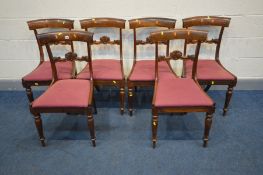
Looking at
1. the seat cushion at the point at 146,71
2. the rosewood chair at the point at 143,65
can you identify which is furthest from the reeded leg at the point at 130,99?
the seat cushion at the point at 146,71

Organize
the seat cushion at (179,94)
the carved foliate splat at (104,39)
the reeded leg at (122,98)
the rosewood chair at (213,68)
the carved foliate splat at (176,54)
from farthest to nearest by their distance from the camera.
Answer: the carved foliate splat at (104,39), the reeded leg at (122,98), the rosewood chair at (213,68), the carved foliate splat at (176,54), the seat cushion at (179,94)

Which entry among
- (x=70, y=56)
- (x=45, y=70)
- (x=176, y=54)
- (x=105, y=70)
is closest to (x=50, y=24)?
(x=45, y=70)

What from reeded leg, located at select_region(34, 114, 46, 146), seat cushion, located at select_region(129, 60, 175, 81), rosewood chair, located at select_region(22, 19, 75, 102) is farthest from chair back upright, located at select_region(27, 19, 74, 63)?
reeded leg, located at select_region(34, 114, 46, 146)

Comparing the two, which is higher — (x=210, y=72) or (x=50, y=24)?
(x=50, y=24)

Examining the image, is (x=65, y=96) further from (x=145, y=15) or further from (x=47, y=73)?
(x=145, y=15)

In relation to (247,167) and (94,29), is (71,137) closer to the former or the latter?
(94,29)

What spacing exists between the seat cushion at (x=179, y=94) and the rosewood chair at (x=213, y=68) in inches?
8.8

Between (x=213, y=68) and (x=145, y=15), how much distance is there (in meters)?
0.84

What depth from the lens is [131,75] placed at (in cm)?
228

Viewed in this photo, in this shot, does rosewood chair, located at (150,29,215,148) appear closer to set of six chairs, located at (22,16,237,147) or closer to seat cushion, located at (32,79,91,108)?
set of six chairs, located at (22,16,237,147)

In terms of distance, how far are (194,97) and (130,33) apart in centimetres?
108

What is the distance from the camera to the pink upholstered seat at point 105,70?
2252mm

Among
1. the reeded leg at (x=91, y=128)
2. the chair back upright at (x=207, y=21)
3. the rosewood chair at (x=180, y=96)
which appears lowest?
the reeded leg at (x=91, y=128)

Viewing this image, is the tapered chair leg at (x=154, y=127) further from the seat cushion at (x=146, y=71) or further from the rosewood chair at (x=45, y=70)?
the rosewood chair at (x=45, y=70)
